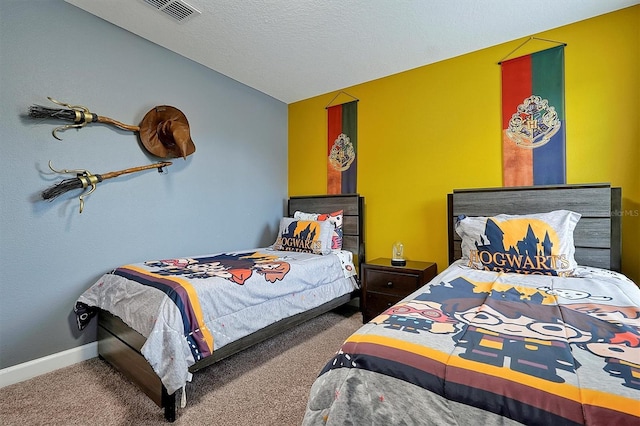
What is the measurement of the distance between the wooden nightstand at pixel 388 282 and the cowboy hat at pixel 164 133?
1.97 m

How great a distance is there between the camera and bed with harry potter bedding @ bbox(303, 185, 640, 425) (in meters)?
0.66

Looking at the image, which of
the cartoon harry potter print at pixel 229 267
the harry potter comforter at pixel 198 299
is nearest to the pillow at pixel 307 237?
the harry potter comforter at pixel 198 299

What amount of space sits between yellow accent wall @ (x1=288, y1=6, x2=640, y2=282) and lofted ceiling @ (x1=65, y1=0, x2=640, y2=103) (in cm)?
16

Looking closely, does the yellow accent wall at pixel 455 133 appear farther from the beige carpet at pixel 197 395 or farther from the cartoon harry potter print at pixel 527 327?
the beige carpet at pixel 197 395

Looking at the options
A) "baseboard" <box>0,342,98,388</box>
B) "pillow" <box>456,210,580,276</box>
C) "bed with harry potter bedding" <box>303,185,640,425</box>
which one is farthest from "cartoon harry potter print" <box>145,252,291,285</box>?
→ "pillow" <box>456,210,580,276</box>

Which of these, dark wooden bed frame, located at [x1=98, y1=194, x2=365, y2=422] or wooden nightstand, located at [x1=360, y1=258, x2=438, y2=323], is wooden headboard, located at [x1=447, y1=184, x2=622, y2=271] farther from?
dark wooden bed frame, located at [x1=98, y1=194, x2=365, y2=422]

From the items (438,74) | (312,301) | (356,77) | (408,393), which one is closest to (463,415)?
(408,393)

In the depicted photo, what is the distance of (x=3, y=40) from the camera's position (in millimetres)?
1818

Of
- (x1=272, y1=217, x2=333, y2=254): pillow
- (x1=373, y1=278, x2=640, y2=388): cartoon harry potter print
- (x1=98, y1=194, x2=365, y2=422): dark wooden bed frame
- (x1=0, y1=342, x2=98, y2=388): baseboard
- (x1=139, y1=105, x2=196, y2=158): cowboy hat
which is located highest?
(x1=139, y1=105, x2=196, y2=158): cowboy hat

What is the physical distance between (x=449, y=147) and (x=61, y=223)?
124 inches

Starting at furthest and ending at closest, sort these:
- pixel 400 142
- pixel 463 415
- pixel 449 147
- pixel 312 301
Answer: pixel 400 142 < pixel 449 147 < pixel 312 301 < pixel 463 415

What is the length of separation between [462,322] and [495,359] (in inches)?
11.2

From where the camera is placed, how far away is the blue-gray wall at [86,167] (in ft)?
6.11

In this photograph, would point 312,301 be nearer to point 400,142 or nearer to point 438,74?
point 400,142
